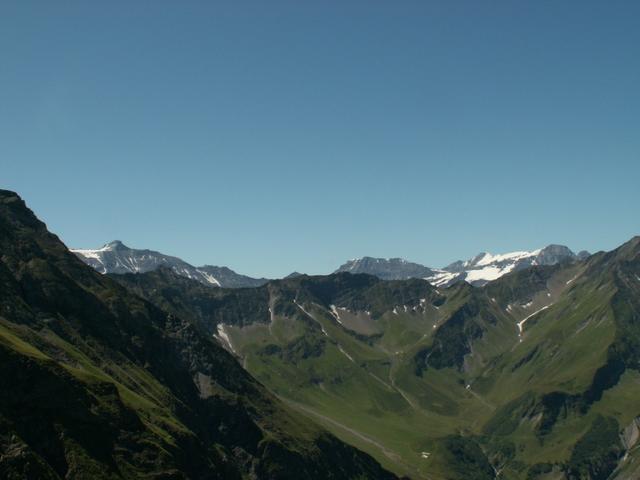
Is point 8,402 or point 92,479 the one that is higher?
point 8,402

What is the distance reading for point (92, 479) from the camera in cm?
19838

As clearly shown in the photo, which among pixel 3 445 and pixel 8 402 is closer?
pixel 3 445

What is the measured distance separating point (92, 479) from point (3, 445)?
2611 centimetres

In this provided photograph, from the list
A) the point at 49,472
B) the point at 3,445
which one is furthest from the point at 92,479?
the point at 3,445

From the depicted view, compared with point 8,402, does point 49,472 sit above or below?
below

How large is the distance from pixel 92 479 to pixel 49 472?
1346 cm

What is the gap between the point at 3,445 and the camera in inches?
7269

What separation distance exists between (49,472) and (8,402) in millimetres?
23516

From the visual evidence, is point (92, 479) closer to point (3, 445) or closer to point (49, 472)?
point (49, 472)

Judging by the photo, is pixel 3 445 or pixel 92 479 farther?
pixel 92 479

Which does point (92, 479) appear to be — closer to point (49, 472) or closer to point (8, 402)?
point (49, 472)

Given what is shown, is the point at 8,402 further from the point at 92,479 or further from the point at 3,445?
the point at 92,479

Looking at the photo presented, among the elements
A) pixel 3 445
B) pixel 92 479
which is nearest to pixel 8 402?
pixel 3 445

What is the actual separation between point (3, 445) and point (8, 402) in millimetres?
16415
